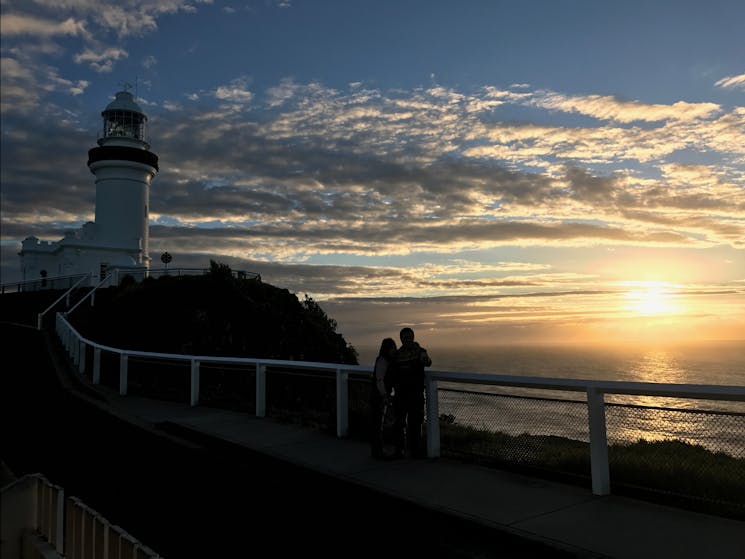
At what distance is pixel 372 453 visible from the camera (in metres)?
8.30

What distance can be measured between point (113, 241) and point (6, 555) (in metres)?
52.7

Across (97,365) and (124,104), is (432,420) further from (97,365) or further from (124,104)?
(124,104)

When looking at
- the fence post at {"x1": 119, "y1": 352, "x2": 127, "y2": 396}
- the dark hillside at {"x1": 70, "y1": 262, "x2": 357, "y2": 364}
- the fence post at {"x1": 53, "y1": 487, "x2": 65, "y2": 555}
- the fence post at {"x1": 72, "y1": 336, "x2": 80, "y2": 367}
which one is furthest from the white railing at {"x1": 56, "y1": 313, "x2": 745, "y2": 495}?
the dark hillside at {"x1": 70, "y1": 262, "x2": 357, "y2": 364}

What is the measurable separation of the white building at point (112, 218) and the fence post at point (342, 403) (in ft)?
145

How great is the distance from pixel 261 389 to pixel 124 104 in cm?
4913

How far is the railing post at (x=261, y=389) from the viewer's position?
1206cm

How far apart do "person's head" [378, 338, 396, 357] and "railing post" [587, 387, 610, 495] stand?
277 cm

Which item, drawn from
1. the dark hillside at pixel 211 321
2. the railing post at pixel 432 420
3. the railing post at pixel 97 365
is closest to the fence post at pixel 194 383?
the railing post at pixel 97 365

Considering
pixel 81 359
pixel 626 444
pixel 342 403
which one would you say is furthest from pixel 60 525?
pixel 81 359

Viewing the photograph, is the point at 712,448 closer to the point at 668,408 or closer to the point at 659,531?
the point at 668,408

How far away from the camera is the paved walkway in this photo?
490 centimetres

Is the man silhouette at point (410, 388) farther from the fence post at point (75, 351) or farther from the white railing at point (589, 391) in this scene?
the fence post at point (75, 351)

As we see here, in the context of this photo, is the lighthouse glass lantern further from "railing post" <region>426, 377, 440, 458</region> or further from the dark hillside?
"railing post" <region>426, 377, 440, 458</region>

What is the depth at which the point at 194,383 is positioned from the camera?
14.0 meters
